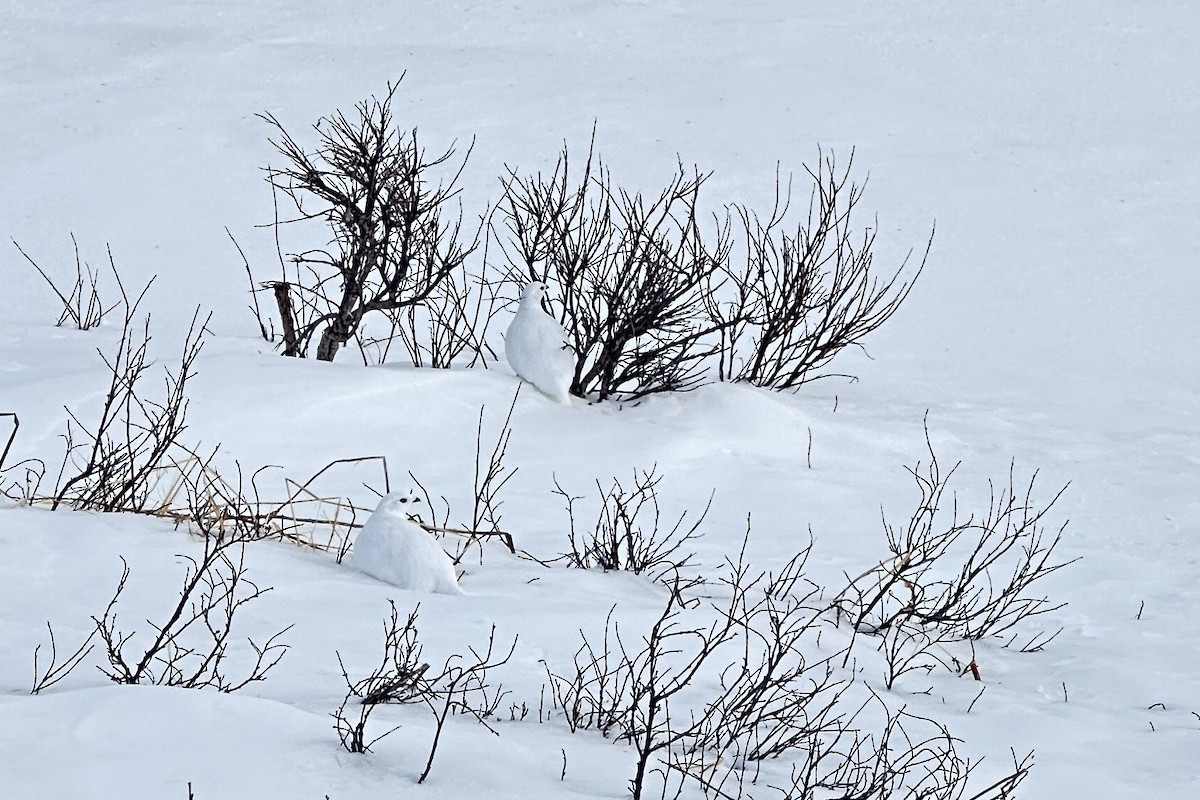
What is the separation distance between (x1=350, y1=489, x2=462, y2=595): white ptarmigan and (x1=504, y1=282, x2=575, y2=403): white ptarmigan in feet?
7.91

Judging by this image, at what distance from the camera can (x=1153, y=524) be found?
6.21 m

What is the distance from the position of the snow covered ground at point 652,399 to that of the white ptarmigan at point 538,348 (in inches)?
4.8

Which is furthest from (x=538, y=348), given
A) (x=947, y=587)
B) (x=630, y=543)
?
(x=947, y=587)

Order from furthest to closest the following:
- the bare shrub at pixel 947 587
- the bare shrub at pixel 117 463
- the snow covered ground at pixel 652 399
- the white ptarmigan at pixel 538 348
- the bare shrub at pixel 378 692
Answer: the white ptarmigan at pixel 538 348
the bare shrub at pixel 947 587
the bare shrub at pixel 117 463
the snow covered ground at pixel 652 399
the bare shrub at pixel 378 692

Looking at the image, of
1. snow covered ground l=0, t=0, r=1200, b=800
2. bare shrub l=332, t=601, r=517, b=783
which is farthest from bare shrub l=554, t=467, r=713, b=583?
bare shrub l=332, t=601, r=517, b=783

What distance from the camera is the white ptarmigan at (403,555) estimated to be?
3961mm

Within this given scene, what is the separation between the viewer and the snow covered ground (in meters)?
3.24

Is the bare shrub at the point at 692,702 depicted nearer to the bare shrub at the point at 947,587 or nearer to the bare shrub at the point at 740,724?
the bare shrub at the point at 740,724

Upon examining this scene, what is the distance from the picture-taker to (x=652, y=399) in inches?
274

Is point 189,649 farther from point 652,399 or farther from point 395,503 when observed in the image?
point 652,399

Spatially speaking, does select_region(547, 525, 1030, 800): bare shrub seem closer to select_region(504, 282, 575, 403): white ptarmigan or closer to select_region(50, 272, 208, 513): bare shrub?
select_region(50, 272, 208, 513): bare shrub

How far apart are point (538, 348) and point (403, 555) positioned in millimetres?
2558

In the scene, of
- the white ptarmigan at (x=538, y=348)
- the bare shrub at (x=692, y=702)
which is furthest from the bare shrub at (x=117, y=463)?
the white ptarmigan at (x=538, y=348)

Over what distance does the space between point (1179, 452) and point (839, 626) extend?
12.3 feet
